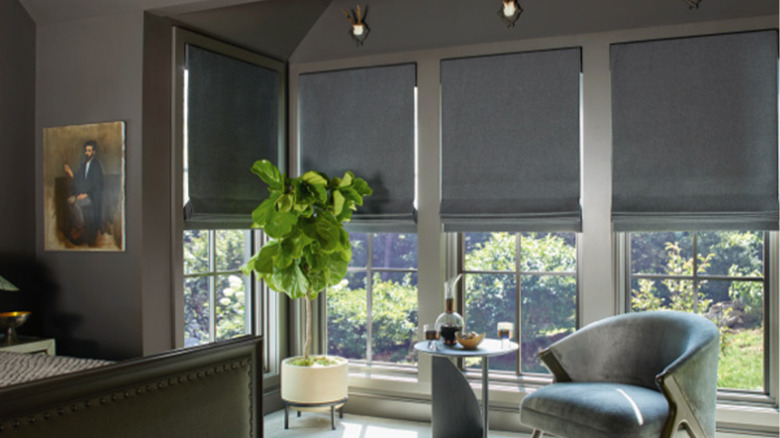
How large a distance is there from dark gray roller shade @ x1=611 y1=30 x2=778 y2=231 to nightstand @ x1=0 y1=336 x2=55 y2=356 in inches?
137

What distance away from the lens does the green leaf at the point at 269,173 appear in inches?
175

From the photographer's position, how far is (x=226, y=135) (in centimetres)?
471

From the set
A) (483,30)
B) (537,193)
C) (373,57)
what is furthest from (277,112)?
(537,193)

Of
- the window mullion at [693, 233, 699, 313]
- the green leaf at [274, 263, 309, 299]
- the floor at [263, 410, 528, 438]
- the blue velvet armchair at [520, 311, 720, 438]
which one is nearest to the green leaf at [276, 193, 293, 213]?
the green leaf at [274, 263, 309, 299]

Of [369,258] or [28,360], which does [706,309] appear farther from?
[28,360]

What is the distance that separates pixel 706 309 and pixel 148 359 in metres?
3.42

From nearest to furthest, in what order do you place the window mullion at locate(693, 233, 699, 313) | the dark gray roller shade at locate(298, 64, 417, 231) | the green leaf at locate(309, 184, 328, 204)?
the window mullion at locate(693, 233, 699, 313) → the green leaf at locate(309, 184, 328, 204) → the dark gray roller shade at locate(298, 64, 417, 231)

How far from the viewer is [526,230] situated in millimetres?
4582

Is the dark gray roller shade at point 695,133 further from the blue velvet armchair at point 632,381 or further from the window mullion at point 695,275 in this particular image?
the blue velvet armchair at point 632,381

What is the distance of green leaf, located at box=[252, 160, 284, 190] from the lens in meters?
4.44

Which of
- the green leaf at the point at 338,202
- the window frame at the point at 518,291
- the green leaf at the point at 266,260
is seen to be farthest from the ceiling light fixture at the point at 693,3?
the green leaf at the point at 266,260

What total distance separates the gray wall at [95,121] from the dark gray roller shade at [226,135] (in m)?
0.42

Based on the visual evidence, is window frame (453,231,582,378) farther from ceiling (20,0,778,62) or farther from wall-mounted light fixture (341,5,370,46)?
wall-mounted light fixture (341,5,370,46)

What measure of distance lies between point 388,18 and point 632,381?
2.93 metres
